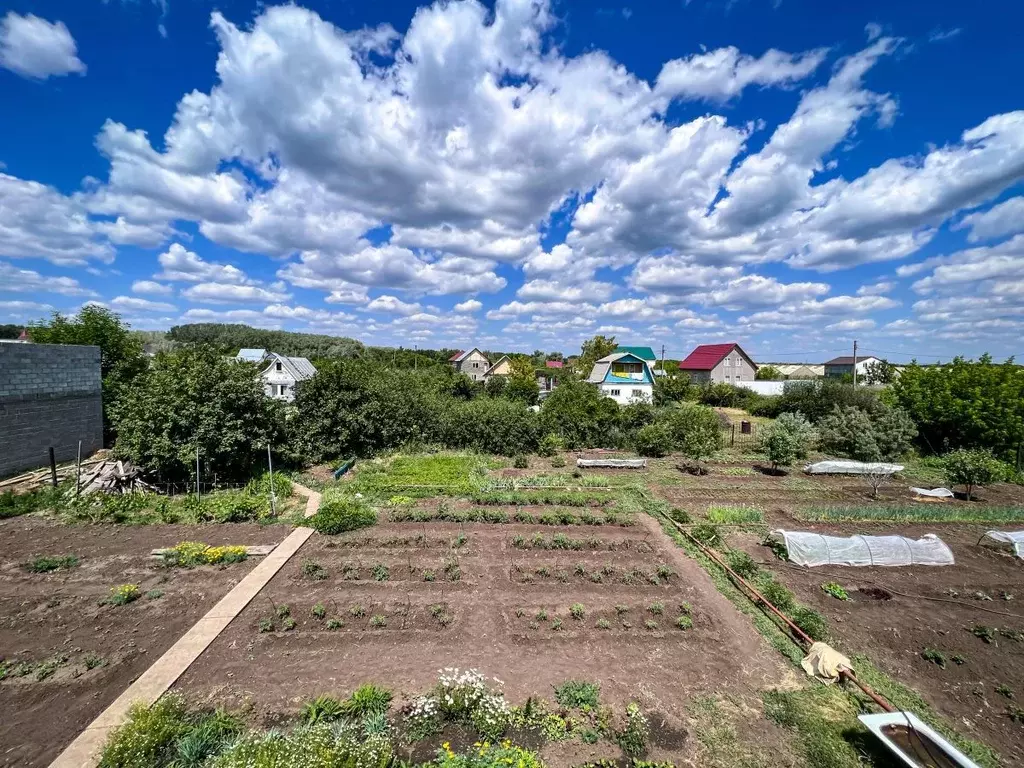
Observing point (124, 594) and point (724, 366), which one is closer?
point (124, 594)

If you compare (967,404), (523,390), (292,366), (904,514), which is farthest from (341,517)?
(292,366)

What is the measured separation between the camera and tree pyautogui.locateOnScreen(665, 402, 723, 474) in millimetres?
17609

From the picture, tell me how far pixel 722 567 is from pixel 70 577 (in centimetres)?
1362

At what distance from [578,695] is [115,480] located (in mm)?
15004

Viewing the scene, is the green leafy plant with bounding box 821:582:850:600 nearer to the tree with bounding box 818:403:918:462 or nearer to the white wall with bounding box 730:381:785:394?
the tree with bounding box 818:403:918:462

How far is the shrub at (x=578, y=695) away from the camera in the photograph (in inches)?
222

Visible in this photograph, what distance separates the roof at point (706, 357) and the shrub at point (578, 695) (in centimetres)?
4555

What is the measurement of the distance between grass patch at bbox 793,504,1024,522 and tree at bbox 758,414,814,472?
13.7 ft

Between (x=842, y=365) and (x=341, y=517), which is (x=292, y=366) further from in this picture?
(x=842, y=365)

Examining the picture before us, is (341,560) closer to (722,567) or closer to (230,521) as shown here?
(230,521)

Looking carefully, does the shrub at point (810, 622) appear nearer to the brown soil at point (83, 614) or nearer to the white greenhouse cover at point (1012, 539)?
the white greenhouse cover at point (1012, 539)

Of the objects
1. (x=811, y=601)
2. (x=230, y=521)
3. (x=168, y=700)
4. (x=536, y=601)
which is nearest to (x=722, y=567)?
(x=811, y=601)

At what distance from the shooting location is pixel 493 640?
6.96 m

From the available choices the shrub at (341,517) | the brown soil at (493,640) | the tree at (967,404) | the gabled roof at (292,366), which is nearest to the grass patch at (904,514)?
the brown soil at (493,640)
